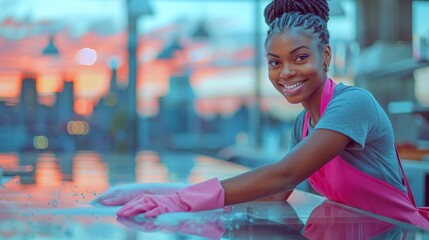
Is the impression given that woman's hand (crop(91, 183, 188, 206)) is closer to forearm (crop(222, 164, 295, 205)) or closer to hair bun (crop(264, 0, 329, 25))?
forearm (crop(222, 164, 295, 205))

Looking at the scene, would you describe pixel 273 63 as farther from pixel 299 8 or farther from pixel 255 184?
pixel 255 184

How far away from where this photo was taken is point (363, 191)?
4.58 feet

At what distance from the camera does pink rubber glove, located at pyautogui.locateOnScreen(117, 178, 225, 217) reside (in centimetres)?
112

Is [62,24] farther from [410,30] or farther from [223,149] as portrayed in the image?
[410,30]

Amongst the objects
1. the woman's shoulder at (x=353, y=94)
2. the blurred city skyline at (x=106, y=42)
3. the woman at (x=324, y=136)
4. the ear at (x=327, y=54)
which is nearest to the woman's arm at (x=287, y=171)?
the woman at (x=324, y=136)

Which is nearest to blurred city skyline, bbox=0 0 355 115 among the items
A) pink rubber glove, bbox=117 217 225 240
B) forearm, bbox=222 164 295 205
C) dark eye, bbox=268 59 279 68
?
dark eye, bbox=268 59 279 68

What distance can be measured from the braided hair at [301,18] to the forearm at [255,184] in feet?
1.10

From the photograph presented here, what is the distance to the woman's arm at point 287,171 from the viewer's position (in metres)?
1.18

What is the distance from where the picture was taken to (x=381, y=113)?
1.38 metres

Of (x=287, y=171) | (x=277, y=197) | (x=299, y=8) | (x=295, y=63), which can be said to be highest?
(x=299, y=8)

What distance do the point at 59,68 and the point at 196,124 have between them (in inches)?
79.2

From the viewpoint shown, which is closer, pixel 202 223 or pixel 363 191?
pixel 202 223

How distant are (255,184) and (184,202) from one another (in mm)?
141

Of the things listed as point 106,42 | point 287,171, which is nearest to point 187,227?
point 287,171
